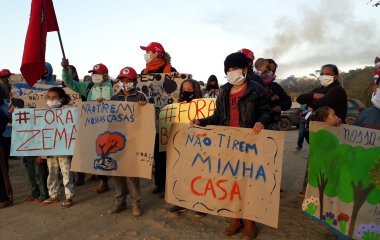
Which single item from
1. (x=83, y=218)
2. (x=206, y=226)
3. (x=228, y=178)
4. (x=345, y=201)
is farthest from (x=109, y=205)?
(x=345, y=201)

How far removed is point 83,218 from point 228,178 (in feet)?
7.31

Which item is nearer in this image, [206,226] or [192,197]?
[192,197]

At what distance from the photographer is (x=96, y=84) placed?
→ 6148 millimetres

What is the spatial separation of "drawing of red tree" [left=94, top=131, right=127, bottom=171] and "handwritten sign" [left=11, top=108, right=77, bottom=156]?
2.66ft

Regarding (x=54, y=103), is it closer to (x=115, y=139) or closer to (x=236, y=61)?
(x=115, y=139)

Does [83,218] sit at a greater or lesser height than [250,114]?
lesser

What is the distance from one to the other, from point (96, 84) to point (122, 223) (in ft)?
8.54

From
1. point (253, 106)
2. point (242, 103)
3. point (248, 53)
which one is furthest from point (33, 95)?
point (253, 106)

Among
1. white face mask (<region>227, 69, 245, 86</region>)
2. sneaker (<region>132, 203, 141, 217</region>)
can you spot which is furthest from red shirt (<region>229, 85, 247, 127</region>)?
sneaker (<region>132, 203, 141, 217</region>)

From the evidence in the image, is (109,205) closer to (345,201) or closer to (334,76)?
(345,201)

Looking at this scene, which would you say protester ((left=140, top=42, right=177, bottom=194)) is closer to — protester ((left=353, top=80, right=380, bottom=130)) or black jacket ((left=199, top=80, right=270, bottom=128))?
black jacket ((left=199, top=80, right=270, bottom=128))

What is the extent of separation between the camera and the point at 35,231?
4.45m

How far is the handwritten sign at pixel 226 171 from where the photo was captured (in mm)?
3793

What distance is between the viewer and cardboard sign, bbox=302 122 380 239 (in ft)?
11.4
